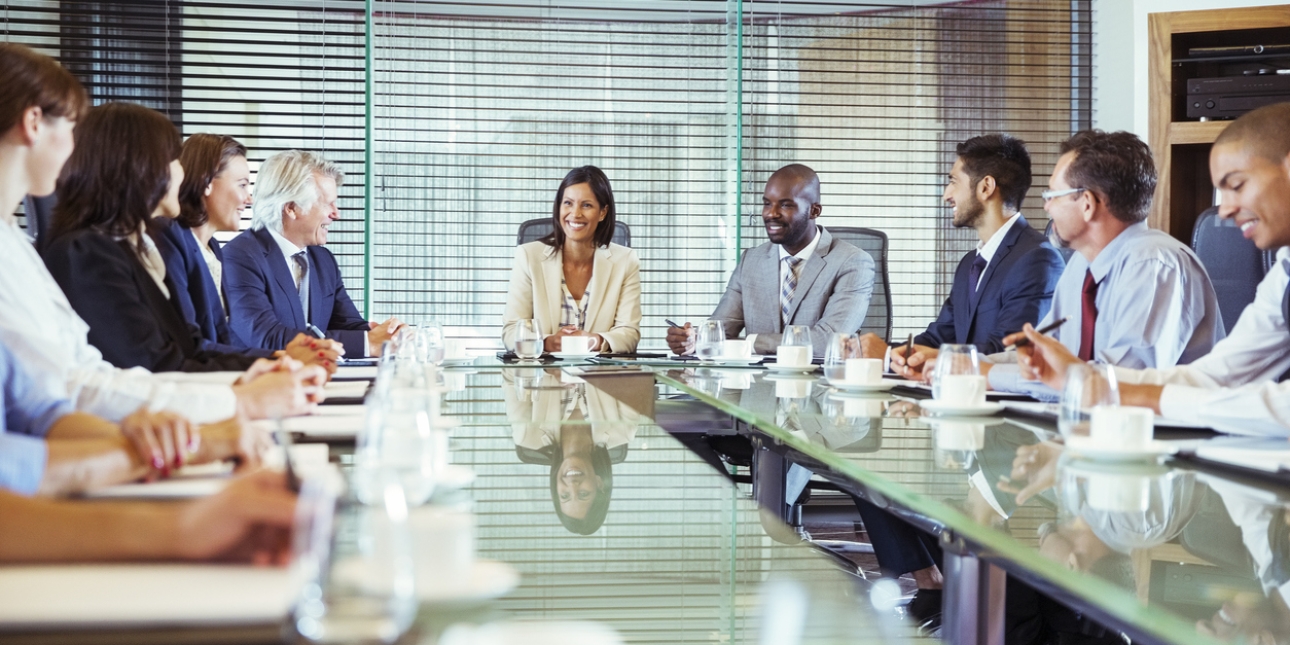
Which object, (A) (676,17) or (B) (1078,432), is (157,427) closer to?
(B) (1078,432)

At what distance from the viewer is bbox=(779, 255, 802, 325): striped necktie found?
4.15m

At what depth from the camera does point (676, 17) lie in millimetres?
4738

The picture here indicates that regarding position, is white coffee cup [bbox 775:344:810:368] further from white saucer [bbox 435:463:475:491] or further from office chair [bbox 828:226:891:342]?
white saucer [bbox 435:463:475:491]

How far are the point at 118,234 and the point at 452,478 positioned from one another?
138 centimetres

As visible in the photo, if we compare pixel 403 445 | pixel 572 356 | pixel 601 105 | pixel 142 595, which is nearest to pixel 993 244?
pixel 572 356

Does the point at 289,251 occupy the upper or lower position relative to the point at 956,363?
upper

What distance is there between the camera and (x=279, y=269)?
12.1ft

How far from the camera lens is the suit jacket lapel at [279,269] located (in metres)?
3.66

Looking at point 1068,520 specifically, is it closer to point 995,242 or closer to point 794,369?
point 794,369

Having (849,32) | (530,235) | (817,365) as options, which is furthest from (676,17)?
(817,365)

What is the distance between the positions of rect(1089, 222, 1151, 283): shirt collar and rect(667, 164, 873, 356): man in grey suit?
44.3 inches

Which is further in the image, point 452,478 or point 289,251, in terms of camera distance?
point 289,251

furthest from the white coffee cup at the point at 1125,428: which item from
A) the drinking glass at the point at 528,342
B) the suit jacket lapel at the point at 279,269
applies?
the suit jacket lapel at the point at 279,269

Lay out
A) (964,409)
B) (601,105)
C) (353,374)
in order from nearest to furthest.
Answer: (964,409) < (353,374) < (601,105)
